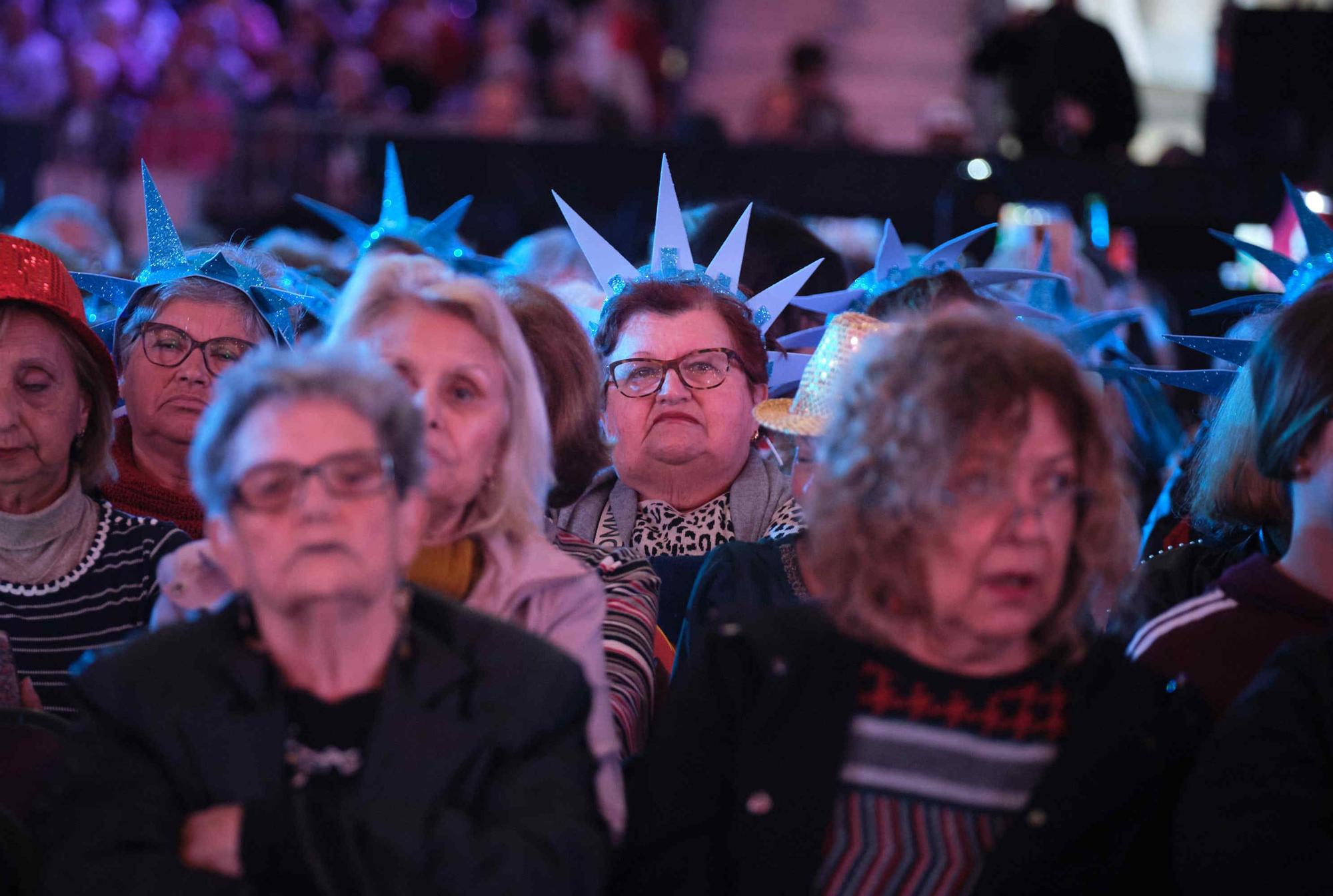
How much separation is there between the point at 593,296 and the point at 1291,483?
212cm

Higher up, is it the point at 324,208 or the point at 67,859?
the point at 324,208

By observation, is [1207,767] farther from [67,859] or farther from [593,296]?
[593,296]

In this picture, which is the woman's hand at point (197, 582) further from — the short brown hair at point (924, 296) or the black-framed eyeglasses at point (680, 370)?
the short brown hair at point (924, 296)

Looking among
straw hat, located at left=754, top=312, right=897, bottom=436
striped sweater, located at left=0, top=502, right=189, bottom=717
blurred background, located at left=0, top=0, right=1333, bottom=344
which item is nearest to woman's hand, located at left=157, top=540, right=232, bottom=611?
striped sweater, located at left=0, top=502, right=189, bottom=717

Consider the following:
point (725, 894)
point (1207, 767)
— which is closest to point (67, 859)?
point (725, 894)

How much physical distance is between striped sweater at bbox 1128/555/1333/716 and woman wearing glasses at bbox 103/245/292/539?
198 cm

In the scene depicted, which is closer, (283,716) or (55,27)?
(283,716)

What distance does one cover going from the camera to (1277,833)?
1925 mm

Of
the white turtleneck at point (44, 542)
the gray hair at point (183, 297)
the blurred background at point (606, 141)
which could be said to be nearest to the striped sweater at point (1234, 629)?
the white turtleneck at point (44, 542)

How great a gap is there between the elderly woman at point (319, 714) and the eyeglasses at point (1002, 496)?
583mm

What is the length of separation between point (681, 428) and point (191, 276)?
1169 mm

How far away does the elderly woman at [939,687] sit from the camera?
1958 millimetres

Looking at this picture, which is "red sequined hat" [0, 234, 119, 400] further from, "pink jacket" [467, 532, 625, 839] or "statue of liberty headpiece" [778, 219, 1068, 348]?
"statue of liberty headpiece" [778, 219, 1068, 348]

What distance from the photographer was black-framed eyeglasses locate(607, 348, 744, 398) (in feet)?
10.3
